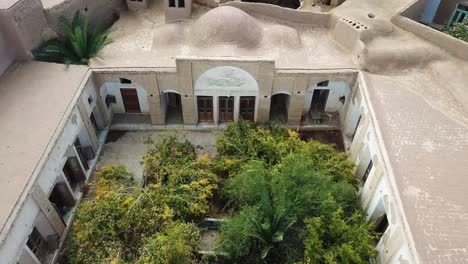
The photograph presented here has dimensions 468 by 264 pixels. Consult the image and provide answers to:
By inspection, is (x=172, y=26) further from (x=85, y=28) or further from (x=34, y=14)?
(x=34, y=14)

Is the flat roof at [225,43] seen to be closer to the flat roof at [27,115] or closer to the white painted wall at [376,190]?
the flat roof at [27,115]

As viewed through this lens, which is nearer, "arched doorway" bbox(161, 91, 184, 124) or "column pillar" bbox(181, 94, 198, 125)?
"column pillar" bbox(181, 94, 198, 125)

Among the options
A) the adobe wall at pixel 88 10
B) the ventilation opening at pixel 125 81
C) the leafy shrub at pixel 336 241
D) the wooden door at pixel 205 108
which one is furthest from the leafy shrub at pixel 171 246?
the adobe wall at pixel 88 10

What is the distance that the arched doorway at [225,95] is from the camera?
53.1 feet

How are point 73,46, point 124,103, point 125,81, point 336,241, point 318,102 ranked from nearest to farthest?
point 336,241, point 73,46, point 125,81, point 124,103, point 318,102

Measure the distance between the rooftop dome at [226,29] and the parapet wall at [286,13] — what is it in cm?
120

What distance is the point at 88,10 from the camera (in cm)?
1783

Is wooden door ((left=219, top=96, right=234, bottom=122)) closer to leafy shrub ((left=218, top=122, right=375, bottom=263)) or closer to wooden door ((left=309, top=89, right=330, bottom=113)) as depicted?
leafy shrub ((left=218, top=122, right=375, bottom=263))

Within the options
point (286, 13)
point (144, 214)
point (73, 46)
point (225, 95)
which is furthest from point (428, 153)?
point (73, 46)

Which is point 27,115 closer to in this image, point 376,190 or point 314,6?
point 376,190

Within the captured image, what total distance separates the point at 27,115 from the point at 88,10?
6.69 metres

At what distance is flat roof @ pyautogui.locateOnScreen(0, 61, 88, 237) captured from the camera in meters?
11.4

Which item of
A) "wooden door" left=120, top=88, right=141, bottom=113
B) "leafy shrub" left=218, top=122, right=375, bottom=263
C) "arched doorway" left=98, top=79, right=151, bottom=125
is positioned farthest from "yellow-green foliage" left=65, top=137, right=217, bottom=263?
"wooden door" left=120, top=88, right=141, bottom=113

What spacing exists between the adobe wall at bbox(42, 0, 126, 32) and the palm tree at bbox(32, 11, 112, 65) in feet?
0.89
